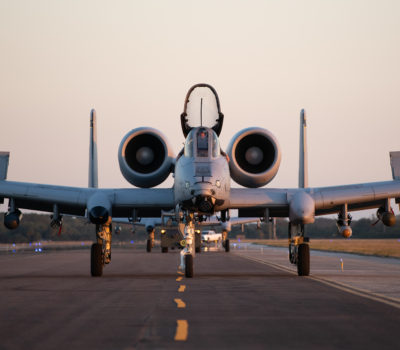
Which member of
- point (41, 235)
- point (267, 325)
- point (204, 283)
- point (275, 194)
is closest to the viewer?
point (267, 325)

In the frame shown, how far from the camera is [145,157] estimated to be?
974 inches

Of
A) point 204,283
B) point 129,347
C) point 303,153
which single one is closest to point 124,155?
point 204,283

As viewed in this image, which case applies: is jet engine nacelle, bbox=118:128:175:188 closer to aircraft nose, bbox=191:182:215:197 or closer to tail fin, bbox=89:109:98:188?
aircraft nose, bbox=191:182:215:197

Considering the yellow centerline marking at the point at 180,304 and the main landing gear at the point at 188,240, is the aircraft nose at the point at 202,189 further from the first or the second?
the yellow centerline marking at the point at 180,304

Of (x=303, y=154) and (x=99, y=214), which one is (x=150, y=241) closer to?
(x=303, y=154)

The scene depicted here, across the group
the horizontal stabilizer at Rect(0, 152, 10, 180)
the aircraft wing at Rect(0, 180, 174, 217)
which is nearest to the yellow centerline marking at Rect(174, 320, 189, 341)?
the aircraft wing at Rect(0, 180, 174, 217)

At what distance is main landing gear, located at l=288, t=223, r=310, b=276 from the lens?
2375cm

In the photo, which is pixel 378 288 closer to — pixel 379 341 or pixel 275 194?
pixel 275 194

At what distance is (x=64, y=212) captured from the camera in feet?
87.5

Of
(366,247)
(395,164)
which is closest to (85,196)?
(395,164)

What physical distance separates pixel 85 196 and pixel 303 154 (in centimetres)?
998

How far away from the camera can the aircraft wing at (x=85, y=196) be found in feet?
78.3

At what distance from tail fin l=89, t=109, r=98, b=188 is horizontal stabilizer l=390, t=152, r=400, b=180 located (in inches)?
473

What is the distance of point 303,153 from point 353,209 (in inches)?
169
